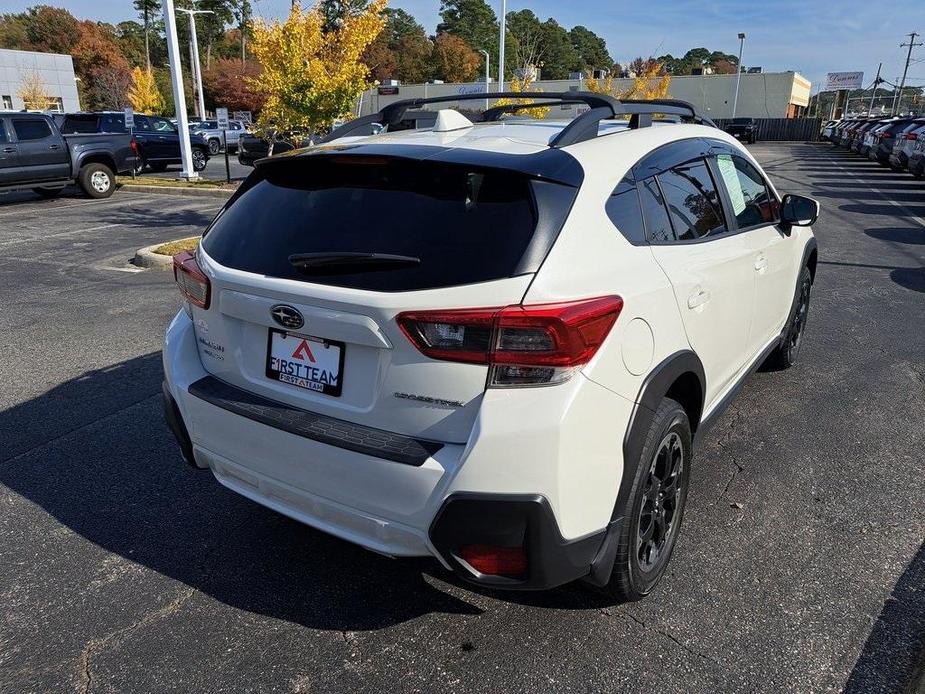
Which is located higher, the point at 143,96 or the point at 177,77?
the point at 177,77

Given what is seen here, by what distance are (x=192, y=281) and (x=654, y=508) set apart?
1958 mm

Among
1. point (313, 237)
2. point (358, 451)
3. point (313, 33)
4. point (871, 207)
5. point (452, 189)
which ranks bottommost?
point (871, 207)

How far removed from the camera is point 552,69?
93750mm

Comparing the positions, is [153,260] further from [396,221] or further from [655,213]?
[655,213]

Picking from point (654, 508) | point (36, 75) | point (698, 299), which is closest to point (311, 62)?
point (698, 299)

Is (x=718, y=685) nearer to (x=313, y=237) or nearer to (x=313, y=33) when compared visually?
(x=313, y=237)

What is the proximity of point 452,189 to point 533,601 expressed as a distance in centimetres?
156

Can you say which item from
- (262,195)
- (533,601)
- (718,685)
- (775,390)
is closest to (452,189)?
(262,195)

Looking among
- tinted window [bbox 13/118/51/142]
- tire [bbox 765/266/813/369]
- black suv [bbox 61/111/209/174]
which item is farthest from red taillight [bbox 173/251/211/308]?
black suv [bbox 61/111/209/174]

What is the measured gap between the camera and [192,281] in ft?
8.71

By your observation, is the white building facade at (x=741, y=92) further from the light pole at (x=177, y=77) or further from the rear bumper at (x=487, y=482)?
the rear bumper at (x=487, y=482)

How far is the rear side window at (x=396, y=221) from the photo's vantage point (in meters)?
2.07

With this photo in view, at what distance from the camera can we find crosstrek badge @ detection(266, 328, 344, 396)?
2223mm

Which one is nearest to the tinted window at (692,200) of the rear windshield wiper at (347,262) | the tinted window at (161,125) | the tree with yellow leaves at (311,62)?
A: the rear windshield wiper at (347,262)
